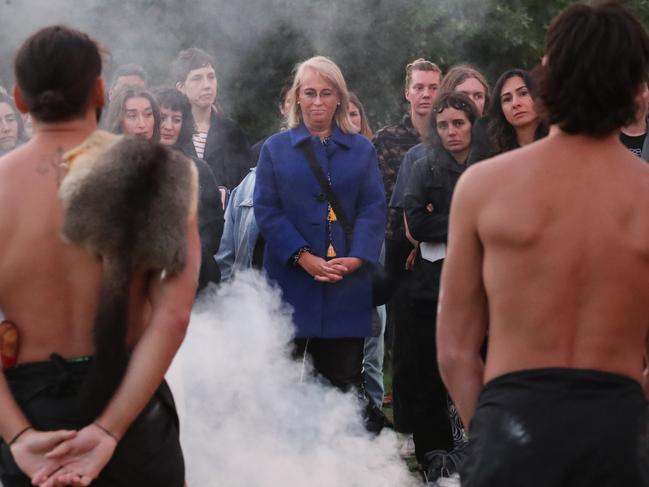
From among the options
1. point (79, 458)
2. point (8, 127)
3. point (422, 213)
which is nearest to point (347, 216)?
point (422, 213)

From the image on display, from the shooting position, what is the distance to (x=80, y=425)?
10.6 ft

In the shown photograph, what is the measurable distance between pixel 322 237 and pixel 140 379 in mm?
3025

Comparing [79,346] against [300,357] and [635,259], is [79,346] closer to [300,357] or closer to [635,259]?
[635,259]

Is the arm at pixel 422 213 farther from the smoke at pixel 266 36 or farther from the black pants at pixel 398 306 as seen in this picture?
the smoke at pixel 266 36

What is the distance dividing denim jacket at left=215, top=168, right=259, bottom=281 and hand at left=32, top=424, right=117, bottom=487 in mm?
3384

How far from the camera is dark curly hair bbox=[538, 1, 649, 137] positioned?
302 centimetres

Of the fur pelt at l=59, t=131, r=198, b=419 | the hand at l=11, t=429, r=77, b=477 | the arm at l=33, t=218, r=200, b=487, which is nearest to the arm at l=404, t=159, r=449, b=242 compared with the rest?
the arm at l=33, t=218, r=200, b=487

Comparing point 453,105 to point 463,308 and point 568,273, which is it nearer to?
point 463,308

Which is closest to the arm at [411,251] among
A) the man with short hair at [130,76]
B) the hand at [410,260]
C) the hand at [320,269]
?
the hand at [410,260]

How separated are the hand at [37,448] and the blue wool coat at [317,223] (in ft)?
9.99

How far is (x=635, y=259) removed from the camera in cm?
297

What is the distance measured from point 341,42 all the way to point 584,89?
7477mm

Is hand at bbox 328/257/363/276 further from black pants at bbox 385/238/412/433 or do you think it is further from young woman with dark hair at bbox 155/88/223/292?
young woman with dark hair at bbox 155/88/223/292

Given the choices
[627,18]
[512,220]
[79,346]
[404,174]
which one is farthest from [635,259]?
[404,174]
